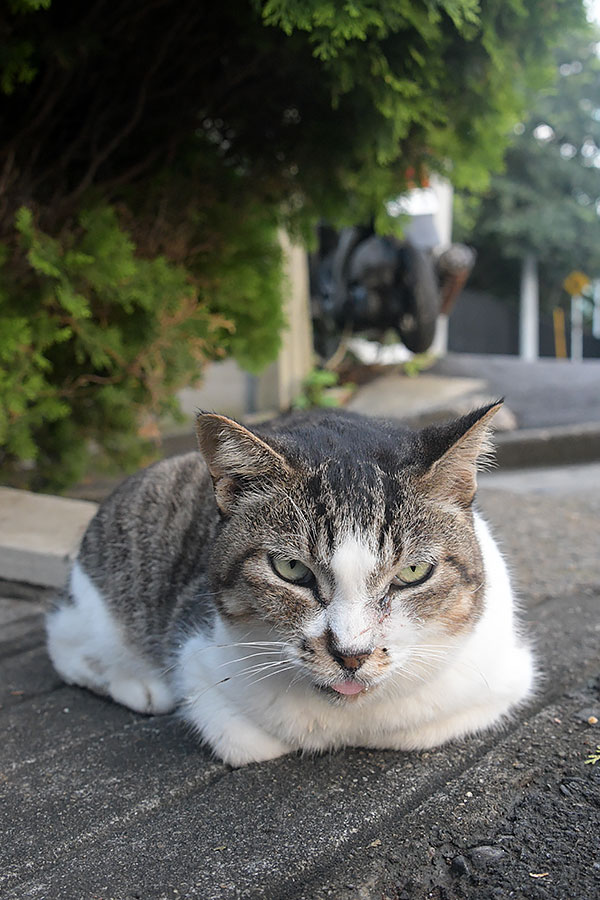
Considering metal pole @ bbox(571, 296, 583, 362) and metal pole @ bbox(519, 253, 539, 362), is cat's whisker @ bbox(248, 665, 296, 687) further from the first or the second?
metal pole @ bbox(519, 253, 539, 362)

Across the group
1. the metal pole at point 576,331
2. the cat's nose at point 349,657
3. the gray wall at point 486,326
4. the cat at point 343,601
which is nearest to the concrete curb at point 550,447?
the cat at point 343,601

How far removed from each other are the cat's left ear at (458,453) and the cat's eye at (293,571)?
325 mm

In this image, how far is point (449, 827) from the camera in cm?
161

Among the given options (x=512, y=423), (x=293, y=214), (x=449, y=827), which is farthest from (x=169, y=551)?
(x=512, y=423)

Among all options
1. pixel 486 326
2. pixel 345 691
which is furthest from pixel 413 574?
pixel 486 326

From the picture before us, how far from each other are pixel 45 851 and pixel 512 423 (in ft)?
20.0

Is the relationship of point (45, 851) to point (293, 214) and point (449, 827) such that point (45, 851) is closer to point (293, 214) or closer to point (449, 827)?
point (449, 827)

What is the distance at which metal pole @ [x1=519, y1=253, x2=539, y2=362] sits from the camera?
18594mm

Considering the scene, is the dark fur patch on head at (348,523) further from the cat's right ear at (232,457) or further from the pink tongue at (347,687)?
the pink tongue at (347,687)

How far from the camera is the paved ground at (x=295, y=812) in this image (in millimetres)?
1479

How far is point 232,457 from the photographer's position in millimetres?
1815

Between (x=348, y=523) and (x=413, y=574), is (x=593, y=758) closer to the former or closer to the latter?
(x=413, y=574)

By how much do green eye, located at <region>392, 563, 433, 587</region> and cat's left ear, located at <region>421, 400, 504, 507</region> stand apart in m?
0.17

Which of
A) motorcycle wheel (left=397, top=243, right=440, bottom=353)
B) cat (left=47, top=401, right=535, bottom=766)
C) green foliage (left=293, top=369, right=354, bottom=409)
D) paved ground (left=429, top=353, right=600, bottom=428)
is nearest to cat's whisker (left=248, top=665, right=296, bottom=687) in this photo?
cat (left=47, top=401, right=535, bottom=766)
